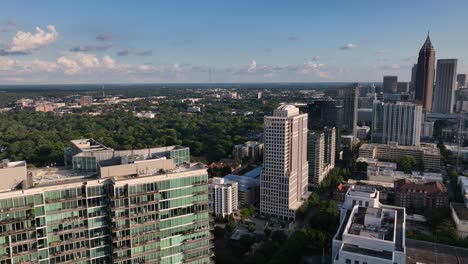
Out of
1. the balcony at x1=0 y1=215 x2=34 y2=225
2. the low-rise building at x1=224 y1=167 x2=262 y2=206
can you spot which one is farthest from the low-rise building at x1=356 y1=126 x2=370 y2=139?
the balcony at x1=0 y1=215 x2=34 y2=225

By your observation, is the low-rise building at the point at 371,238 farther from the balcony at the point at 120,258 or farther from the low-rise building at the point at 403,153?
the low-rise building at the point at 403,153

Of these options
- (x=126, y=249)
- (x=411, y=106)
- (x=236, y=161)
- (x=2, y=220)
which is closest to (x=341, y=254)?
(x=126, y=249)

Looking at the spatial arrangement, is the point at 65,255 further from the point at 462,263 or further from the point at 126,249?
the point at 462,263

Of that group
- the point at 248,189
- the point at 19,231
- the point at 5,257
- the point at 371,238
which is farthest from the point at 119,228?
the point at 248,189

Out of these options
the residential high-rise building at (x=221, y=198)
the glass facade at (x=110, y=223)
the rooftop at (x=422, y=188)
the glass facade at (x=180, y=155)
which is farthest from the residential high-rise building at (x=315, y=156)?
the glass facade at (x=110, y=223)

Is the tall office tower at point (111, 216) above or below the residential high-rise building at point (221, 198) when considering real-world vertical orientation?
above
